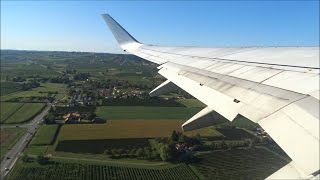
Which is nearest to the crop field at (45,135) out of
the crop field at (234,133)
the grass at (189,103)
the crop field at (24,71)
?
the crop field at (234,133)

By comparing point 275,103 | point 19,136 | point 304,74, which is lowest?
point 19,136

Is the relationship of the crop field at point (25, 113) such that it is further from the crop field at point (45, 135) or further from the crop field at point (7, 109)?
the crop field at point (45, 135)

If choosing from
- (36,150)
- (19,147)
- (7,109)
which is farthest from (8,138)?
(7,109)

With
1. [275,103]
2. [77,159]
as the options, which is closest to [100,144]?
[77,159]

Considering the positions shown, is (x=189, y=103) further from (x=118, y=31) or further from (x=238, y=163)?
(x=118, y=31)

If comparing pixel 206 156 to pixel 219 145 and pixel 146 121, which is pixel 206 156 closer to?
pixel 219 145

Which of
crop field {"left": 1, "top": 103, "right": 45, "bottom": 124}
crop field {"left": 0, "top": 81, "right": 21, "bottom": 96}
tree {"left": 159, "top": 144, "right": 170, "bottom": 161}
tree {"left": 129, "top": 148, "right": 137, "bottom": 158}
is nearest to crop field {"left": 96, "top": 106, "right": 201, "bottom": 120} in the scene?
crop field {"left": 1, "top": 103, "right": 45, "bottom": 124}
